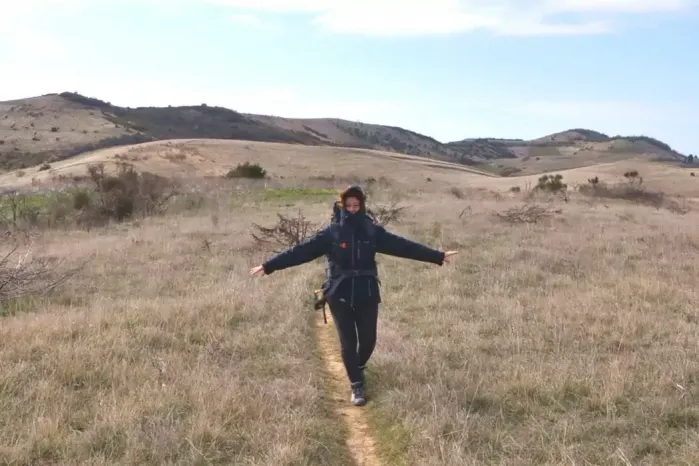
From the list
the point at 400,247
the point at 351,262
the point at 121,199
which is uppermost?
the point at 400,247

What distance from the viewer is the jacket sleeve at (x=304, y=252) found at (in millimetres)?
5453

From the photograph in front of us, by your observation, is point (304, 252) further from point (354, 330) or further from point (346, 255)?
point (354, 330)

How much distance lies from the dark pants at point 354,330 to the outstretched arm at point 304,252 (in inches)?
18.7

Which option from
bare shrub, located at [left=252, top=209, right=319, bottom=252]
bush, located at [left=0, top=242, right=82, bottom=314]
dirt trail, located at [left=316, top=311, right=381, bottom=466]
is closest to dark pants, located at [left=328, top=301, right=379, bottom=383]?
dirt trail, located at [left=316, top=311, right=381, bottom=466]

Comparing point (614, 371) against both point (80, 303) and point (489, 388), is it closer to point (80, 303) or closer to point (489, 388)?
point (489, 388)

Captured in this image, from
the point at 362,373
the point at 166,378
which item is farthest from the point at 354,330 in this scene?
the point at 166,378

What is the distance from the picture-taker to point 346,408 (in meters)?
5.35

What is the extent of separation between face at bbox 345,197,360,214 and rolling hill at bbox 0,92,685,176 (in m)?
53.5

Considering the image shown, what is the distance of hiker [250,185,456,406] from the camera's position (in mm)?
5434

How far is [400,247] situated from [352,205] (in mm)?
597

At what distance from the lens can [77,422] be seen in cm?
449

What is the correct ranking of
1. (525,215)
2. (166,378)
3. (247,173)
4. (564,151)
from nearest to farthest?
(166,378)
(525,215)
(247,173)
(564,151)

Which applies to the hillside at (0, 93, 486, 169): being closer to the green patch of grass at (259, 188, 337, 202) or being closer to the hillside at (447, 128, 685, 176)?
the hillside at (447, 128, 685, 176)

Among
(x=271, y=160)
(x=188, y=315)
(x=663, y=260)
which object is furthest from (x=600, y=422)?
(x=271, y=160)
